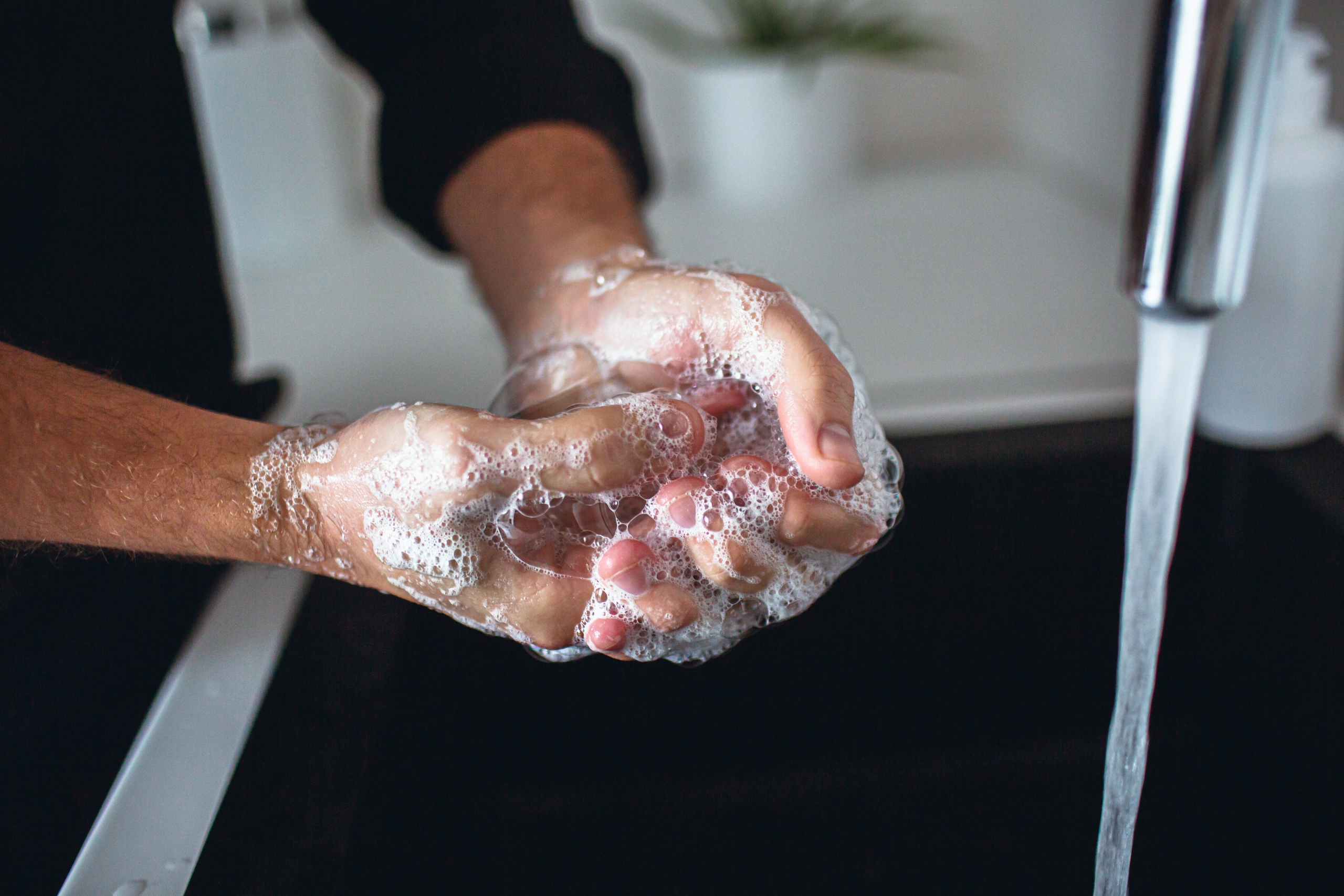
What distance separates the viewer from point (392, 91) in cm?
79

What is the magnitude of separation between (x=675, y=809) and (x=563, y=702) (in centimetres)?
10

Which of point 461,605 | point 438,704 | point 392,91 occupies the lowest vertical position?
point 438,704

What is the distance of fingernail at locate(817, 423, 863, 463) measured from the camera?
440 mm

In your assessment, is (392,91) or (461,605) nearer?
(461,605)

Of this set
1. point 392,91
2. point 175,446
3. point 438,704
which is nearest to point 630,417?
point 175,446

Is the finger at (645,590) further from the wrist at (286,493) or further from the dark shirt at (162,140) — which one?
the dark shirt at (162,140)

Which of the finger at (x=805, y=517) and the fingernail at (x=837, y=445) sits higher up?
the fingernail at (x=837, y=445)

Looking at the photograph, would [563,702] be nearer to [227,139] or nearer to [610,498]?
[610,498]

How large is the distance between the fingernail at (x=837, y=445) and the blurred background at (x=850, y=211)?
33 cm

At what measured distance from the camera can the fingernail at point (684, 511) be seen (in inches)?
18.6

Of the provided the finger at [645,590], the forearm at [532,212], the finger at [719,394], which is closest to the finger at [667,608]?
the finger at [645,590]

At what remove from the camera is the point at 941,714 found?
0.77 meters

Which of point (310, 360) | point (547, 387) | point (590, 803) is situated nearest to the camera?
point (547, 387)

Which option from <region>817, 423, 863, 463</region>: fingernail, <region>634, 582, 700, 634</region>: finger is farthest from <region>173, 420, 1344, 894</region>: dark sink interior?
<region>817, 423, 863, 463</region>: fingernail
